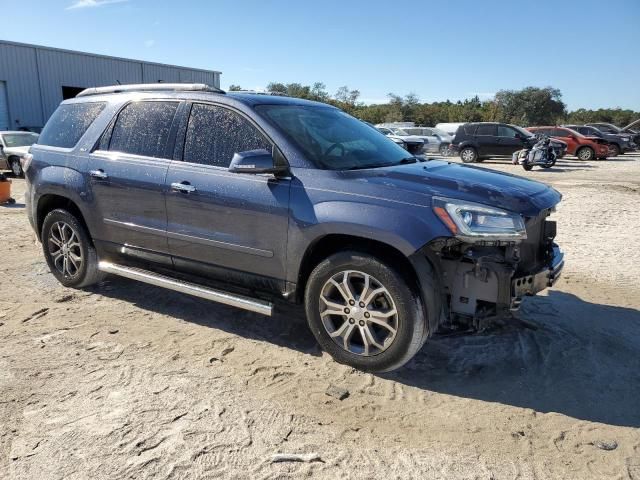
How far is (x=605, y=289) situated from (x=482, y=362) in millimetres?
2491

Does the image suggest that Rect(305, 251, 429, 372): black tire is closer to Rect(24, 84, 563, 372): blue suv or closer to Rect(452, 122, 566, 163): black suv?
Rect(24, 84, 563, 372): blue suv

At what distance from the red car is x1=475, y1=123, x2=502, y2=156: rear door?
12.3ft

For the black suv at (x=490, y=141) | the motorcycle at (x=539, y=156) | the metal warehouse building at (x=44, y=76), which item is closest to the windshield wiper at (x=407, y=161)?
the motorcycle at (x=539, y=156)

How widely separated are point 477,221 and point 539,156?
17.3 meters

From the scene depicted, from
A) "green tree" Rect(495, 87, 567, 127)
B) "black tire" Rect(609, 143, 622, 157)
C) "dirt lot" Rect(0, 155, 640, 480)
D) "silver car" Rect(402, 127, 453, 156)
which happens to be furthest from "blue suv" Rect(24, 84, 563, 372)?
"green tree" Rect(495, 87, 567, 127)

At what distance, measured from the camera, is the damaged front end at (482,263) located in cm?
324

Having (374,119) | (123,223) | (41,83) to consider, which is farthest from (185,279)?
(374,119)

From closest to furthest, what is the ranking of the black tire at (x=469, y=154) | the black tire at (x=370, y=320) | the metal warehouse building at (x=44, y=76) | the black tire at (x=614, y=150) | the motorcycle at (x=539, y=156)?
the black tire at (x=370, y=320) < the motorcycle at (x=539, y=156) < the black tire at (x=469, y=154) < the black tire at (x=614, y=150) < the metal warehouse building at (x=44, y=76)

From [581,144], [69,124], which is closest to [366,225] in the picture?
[69,124]

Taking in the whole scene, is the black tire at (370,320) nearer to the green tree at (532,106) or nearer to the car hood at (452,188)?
the car hood at (452,188)

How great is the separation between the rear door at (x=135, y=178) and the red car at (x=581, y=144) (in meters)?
23.2

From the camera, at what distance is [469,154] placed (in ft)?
73.9

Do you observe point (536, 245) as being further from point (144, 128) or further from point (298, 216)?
point (144, 128)

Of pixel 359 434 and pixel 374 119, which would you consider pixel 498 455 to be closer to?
pixel 359 434
